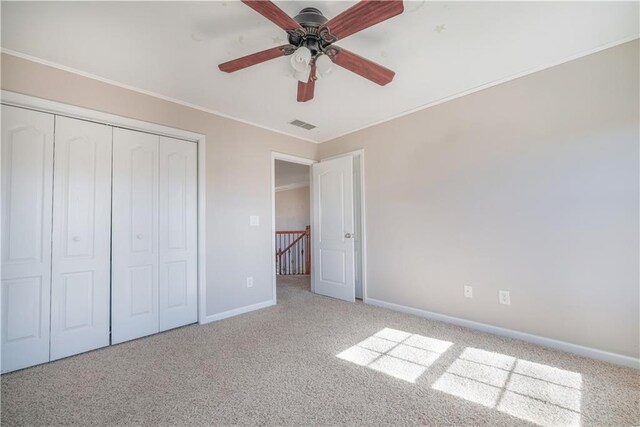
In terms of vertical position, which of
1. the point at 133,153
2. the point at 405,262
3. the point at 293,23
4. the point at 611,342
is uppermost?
the point at 293,23

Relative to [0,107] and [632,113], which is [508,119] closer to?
[632,113]

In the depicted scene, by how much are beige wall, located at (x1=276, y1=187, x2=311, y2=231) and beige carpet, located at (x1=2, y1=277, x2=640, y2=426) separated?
595cm

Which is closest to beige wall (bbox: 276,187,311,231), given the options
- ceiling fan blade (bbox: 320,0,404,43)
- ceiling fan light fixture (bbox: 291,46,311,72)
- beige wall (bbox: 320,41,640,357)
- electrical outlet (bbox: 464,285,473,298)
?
beige wall (bbox: 320,41,640,357)

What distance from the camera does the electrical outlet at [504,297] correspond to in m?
2.54

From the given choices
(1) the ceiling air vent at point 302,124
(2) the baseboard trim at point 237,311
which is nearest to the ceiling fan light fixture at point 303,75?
(1) the ceiling air vent at point 302,124

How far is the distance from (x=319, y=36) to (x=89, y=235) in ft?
8.21

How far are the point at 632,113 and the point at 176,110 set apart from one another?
13.0ft

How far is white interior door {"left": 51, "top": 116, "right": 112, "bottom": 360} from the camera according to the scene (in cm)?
226

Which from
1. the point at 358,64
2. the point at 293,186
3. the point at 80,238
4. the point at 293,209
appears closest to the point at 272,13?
the point at 358,64

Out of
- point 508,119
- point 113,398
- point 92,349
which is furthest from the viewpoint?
point 508,119

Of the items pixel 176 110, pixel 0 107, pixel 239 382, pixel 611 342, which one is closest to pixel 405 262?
pixel 611 342

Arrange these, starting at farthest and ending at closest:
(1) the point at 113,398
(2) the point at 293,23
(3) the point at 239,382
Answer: (3) the point at 239,382
(1) the point at 113,398
(2) the point at 293,23

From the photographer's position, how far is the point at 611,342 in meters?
2.07

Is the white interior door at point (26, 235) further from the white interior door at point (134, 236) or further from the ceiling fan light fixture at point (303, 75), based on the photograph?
the ceiling fan light fixture at point (303, 75)
